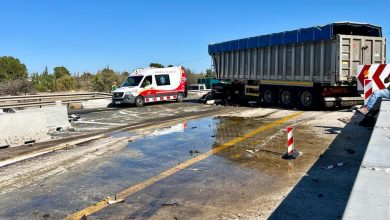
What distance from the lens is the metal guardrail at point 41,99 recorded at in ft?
68.8

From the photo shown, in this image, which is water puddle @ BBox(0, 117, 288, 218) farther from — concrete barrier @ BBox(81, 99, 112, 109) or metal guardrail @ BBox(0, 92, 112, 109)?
concrete barrier @ BBox(81, 99, 112, 109)

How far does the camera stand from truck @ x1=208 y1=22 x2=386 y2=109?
605 inches

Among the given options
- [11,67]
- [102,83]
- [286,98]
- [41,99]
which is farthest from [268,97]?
[11,67]

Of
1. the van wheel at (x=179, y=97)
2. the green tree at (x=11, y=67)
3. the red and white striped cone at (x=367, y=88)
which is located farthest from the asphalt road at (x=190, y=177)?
the green tree at (x=11, y=67)

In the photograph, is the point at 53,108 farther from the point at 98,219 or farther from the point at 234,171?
the point at 98,219

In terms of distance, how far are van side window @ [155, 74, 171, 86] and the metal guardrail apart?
189 inches

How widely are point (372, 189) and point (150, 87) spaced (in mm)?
20763

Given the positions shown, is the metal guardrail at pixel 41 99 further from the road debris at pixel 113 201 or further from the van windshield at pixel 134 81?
the road debris at pixel 113 201

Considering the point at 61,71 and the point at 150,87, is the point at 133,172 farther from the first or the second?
the point at 61,71

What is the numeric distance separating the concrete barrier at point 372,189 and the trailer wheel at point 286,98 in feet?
48.1

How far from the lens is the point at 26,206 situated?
213 inches

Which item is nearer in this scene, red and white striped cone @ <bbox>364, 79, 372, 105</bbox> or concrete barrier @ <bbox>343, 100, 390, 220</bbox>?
concrete barrier @ <bbox>343, 100, 390, 220</bbox>

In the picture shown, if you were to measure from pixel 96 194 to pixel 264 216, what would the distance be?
2.41 m

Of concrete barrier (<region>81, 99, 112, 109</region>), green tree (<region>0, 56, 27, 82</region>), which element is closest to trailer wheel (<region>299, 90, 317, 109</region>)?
concrete barrier (<region>81, 99, 112, 109</region>)
